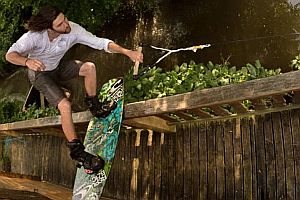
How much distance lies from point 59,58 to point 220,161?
2.01 m

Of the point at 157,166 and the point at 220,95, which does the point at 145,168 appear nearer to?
the point at 157,166

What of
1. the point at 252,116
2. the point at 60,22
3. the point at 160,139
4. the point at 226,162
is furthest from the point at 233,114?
the point at 60,22

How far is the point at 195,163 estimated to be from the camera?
16.5 ft

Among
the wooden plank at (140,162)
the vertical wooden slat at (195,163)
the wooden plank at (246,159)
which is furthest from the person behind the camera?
the wooden plank at (140,162)

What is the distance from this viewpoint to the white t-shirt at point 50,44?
4309 mm

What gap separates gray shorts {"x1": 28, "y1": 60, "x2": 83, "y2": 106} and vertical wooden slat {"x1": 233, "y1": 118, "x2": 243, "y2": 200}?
1.78 m

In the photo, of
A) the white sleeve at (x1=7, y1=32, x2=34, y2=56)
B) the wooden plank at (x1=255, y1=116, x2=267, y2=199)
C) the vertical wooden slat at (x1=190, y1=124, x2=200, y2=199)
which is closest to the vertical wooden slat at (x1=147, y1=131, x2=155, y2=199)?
the vertical wooden slat at (x1=190, y1=124, x2=200, y2=199)

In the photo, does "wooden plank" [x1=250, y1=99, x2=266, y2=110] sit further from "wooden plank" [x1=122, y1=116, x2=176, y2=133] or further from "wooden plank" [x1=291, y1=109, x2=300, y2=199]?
"wooden plank" [x1=122, y1=116, x2=176, y2=133]

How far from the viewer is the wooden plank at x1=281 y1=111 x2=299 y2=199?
4184 millimetres

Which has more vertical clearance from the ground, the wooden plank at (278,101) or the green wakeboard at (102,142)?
the wooden plank at (278,101)

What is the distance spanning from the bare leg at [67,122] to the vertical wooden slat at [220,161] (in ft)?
4.96

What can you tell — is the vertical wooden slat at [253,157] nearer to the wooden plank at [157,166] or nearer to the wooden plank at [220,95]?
the wooden plank at [220,95]

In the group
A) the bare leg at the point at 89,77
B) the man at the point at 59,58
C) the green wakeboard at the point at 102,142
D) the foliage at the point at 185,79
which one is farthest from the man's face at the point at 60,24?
the foliage at the point at 185,79

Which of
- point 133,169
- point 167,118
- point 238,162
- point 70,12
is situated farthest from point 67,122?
point 70,12
